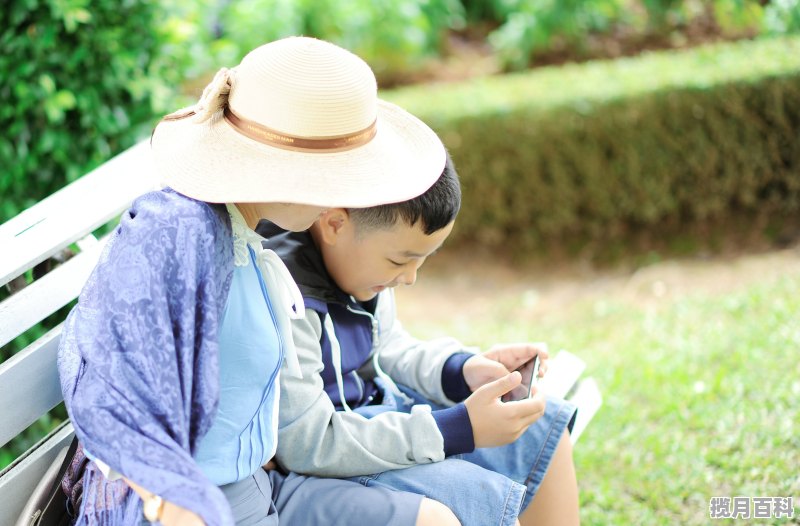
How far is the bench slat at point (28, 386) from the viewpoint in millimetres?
1842

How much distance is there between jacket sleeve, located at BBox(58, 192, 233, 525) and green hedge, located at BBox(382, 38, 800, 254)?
3.94m

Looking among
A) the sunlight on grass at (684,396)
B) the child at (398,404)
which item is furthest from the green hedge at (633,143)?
the child at (398,404)

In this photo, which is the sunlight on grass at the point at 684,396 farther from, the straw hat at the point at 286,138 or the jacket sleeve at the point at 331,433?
the straw hat at the point at 286,138

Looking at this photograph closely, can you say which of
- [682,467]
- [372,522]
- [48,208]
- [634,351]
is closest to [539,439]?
[372,522]

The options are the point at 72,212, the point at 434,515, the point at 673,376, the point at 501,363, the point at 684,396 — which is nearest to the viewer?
the point at 434,515

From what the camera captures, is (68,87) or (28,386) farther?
(68,87)

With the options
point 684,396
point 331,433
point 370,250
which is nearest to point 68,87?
point 370,250

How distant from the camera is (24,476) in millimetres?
1933

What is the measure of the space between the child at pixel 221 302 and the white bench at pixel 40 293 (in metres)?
0.19

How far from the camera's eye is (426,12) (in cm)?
751

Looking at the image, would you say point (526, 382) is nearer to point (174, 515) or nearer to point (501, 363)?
point (501, 363)

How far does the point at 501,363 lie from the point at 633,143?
336 cm

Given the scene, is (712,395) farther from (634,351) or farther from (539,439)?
(539,439)

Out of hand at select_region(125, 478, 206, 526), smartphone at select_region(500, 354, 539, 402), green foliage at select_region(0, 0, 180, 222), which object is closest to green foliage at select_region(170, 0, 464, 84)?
green foliage at select_region(0, 0, 180, 222)
